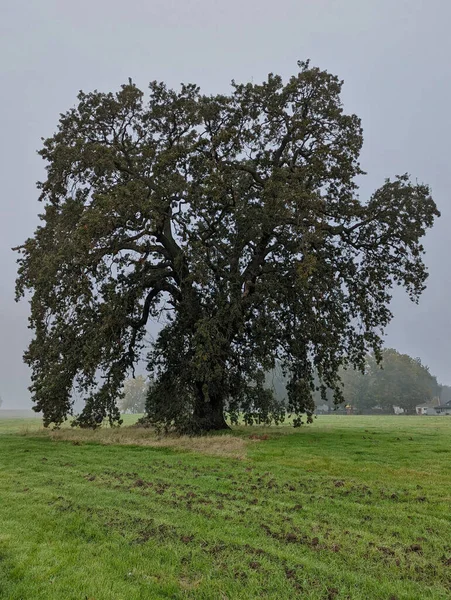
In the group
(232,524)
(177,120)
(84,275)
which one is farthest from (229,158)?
(232,524)

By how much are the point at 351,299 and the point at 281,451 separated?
1016cm

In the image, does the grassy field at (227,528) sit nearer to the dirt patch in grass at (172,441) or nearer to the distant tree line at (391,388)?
the dirt patch in grass at (172,441)

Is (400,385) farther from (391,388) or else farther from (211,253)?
(211,253)

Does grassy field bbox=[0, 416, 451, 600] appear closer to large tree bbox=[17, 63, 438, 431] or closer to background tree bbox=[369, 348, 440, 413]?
large tree bbox=[17, 63, 438, 431]

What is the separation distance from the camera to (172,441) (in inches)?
694

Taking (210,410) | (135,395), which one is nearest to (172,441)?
(210,410)

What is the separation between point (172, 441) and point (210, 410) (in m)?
3.94

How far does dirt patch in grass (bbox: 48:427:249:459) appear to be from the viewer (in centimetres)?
1506

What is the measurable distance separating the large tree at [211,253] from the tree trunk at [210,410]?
0.07 meters

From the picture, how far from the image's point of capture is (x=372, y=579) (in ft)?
16.7

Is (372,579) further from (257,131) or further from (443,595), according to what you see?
(257,131)

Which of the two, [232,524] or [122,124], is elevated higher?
[122,124]

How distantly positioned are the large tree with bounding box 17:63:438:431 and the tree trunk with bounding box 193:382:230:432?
0.07 m

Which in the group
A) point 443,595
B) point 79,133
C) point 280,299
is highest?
point 79,133
